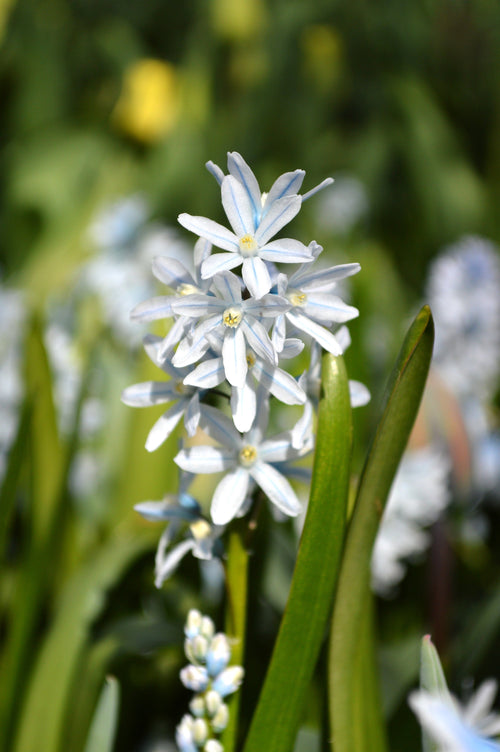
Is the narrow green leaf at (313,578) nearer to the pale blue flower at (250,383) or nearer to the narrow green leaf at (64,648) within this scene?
the pale blue flower at (250,383)

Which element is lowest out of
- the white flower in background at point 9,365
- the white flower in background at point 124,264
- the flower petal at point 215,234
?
the flower petal at point 215,234

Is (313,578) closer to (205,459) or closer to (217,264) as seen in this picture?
(205,459)

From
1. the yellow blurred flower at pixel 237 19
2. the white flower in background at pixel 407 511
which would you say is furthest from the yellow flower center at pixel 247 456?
the yellow blurred flower at pixel 237 19

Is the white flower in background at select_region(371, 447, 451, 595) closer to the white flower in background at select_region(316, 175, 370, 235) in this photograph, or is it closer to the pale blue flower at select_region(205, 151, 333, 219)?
the pale blue flower at select_region(205, 151, 333, 219)

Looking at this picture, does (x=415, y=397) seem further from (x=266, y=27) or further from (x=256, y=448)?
(x=266, y=27)

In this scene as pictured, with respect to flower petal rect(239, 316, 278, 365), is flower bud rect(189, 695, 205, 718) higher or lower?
lower

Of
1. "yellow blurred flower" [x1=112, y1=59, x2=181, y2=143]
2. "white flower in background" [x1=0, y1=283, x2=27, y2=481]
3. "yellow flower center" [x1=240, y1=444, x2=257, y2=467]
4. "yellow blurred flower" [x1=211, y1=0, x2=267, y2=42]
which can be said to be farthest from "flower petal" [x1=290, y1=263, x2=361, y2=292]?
"yellow blurred flower" [x1=211, y1=0, x2=267, y2=42]
